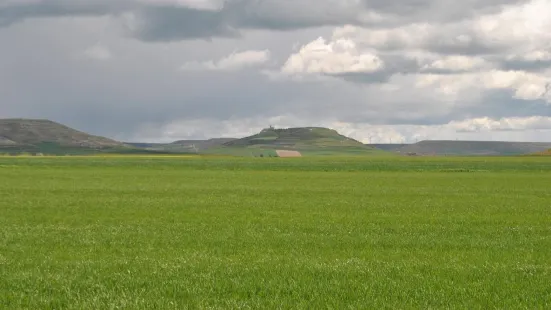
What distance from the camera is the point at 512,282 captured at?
15.1 metres

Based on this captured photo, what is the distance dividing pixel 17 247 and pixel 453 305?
47.2ft

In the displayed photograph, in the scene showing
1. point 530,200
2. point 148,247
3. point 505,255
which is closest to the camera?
point 505,255

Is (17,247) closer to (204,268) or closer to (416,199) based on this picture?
(204,268)

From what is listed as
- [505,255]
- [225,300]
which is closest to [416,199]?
[505,255]

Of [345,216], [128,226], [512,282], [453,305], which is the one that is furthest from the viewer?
[345,216]

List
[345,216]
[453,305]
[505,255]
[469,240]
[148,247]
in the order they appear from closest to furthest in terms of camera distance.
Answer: [453,305], [505,255], [148,247], [469,240], [345,216]

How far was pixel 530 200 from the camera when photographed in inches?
1704

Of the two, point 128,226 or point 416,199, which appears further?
→ point 416,199

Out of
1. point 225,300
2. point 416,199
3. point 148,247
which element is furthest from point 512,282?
point 416,199

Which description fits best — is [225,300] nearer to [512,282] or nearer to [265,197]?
[512,282]

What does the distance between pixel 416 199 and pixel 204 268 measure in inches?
1148

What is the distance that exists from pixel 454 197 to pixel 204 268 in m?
32.5

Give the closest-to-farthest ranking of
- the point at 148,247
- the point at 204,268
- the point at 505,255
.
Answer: the point at 204,268, the point at 505,255, the point at 148,247

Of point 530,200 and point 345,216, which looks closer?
point 345,216
